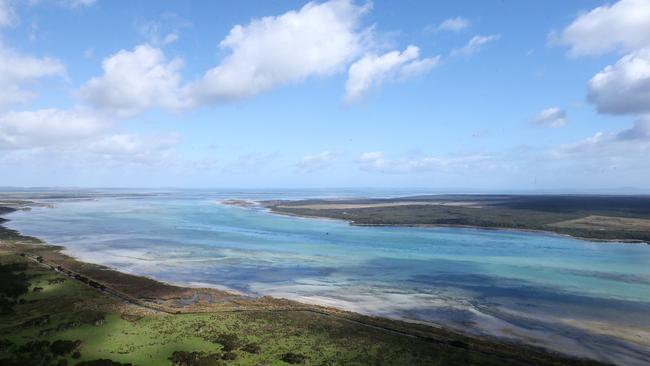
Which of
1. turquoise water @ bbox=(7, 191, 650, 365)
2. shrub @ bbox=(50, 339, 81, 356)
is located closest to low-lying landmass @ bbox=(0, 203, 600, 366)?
shrub @ bbox=(50, 339, 81, 356)

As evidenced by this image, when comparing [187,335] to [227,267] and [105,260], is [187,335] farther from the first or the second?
[105,260]

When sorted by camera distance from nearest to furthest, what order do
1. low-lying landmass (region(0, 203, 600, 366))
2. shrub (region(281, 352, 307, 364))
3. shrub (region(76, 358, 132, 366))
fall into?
shrub (region(76, 358, 132, 366)) < shrub (region(281, 352, 307, 364)) < low-lying landmass (region(0, 203, 600, 366))

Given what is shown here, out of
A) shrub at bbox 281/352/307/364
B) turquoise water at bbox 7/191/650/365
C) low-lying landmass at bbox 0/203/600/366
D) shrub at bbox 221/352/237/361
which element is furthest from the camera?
turquoise water at bbox 7/191/650/365

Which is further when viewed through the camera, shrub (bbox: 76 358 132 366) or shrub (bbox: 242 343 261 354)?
shrub (bbox: 242 343 261 354)

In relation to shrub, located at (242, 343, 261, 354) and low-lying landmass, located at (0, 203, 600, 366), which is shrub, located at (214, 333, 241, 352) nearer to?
low-lying landmass, located at (0, 203, 600, 366)

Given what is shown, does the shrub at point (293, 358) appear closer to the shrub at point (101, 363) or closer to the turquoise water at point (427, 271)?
the shrub at point (101, 363)

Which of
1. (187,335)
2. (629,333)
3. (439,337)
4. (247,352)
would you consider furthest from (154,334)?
(629,333)
